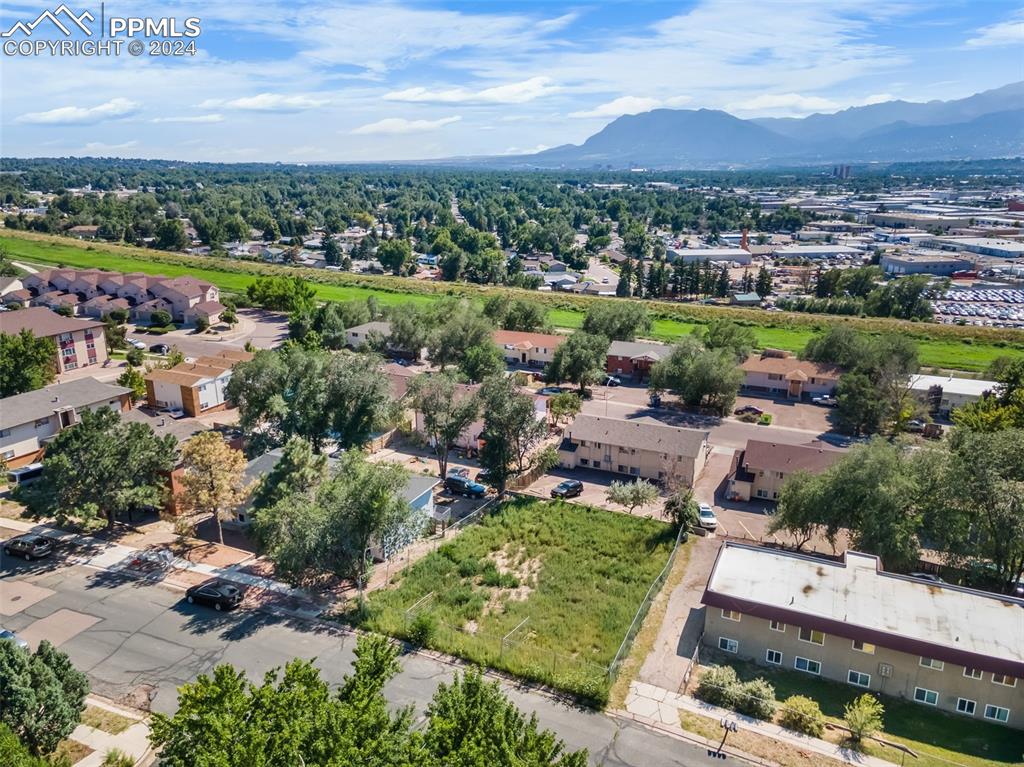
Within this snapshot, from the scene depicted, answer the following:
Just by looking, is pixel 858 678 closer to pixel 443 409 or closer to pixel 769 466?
pixel 769 466

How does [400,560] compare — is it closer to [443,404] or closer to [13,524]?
[443,404]

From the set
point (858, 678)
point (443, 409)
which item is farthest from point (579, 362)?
point (858, 678)

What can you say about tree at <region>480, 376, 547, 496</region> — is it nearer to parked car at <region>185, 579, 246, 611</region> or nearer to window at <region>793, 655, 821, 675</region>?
parked car at <region>185, 579, 246, 611</region>

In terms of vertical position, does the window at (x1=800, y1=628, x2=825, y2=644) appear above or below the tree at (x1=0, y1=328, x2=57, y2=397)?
below

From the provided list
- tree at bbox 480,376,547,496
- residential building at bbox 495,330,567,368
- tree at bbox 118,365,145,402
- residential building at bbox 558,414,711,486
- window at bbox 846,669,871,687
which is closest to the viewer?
window at bbox 846,669,871,687

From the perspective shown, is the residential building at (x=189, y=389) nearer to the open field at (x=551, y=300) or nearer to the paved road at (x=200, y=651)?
the paved road at (x=200, y=651)

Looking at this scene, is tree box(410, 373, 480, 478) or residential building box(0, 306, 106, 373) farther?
residential building box(0, 306, 106, 373)

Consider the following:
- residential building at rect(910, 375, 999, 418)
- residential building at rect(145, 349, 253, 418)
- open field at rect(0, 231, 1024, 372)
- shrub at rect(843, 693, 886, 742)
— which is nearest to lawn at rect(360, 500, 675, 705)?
shrub at rect(843, 693, 886, 742)
